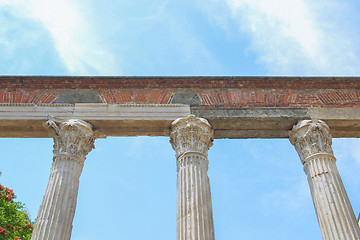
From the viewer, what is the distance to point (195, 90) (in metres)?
12.0

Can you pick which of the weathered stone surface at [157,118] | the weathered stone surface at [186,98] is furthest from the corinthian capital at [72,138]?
the weathered stone surface at [186,98]

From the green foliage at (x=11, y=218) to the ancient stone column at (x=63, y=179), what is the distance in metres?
6.96

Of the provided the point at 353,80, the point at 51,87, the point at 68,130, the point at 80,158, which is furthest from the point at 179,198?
the point at 353,80

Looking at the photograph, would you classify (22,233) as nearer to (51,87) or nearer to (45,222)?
(51,87)

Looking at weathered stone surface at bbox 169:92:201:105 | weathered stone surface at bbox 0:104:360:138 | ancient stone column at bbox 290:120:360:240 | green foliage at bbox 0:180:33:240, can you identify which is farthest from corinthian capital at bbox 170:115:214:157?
green foliage at bbox 0:180:33:240

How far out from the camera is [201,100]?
11719 millimetres

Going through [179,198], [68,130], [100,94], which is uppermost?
[100,94]

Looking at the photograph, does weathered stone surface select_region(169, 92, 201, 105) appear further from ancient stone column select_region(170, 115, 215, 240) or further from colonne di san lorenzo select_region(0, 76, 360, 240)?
ancient stone column select_region(170, 115, 215, 240)

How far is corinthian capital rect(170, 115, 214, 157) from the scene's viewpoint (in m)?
10.1

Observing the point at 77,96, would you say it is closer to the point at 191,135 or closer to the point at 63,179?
the point at 63,179

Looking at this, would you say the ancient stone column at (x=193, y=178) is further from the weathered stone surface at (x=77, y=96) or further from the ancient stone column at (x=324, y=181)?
the weathered stone surface at (x=77, y=96)

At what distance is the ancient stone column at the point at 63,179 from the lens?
8477 mm

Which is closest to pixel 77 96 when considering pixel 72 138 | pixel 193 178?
pixel 72 138

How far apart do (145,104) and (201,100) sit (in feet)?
5.55
